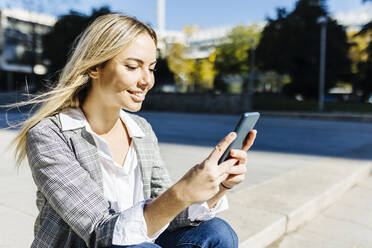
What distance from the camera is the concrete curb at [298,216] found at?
2.65 meters

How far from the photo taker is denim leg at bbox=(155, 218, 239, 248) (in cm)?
151

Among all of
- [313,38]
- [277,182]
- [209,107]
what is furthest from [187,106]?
[277,182]

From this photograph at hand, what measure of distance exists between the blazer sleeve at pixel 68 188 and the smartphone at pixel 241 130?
446mm

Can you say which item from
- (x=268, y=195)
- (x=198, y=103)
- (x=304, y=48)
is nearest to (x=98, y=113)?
(x=268, y=195)

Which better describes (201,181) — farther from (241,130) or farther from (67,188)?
(67,188)

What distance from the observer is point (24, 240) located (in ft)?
7.97

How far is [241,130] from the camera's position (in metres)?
1.21

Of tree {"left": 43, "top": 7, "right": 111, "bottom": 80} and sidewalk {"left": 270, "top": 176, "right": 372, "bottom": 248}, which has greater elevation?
tree {"left": 43, "top": 7, "right": 111, "bottom": 80}

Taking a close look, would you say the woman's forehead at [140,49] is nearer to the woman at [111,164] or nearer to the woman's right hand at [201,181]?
the woman at [111,164]

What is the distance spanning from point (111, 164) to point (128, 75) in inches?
16.1

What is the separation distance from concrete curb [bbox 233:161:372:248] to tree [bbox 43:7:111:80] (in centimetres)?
2685

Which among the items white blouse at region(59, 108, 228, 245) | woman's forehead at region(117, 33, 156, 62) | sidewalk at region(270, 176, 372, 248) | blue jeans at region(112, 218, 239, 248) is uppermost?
woman's forehead at region(117, 33, 156, 62)

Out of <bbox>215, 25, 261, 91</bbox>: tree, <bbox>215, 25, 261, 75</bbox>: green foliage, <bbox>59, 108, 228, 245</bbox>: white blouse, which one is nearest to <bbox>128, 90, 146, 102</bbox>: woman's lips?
<bbox>59, 108, 228, 245</bbox>: white blouse

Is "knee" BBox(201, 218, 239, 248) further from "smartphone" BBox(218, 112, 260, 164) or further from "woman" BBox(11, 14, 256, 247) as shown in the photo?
"smartphone" BBox(218, 112, 260, 164)
